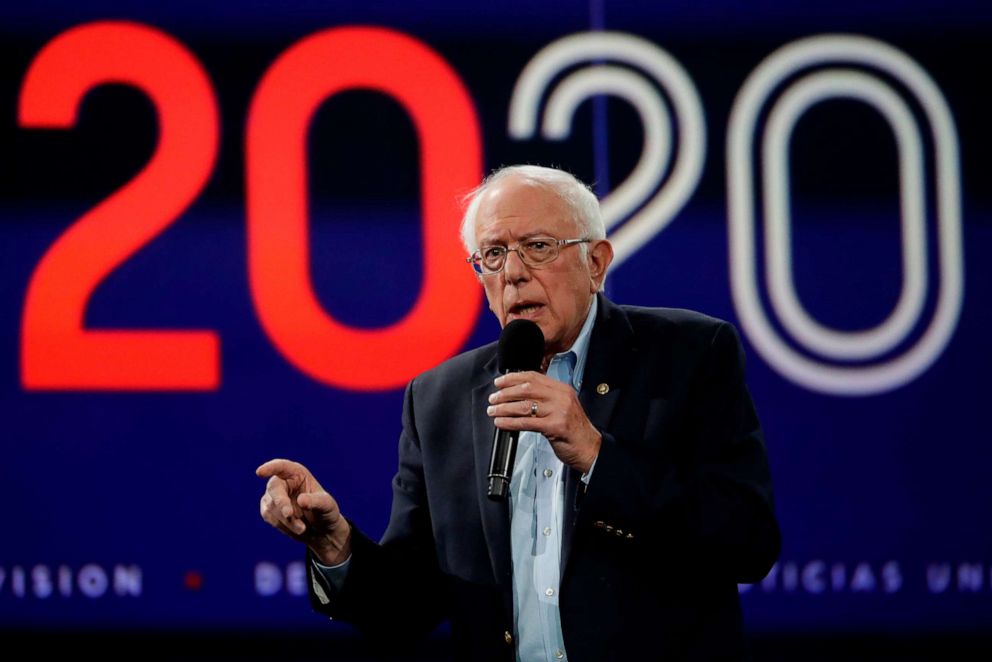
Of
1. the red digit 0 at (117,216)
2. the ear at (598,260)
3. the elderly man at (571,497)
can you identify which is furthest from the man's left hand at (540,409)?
the red digit 0 at (117,216)

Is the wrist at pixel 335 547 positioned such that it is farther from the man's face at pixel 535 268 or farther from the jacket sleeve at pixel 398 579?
the man's face at pixel 535 268

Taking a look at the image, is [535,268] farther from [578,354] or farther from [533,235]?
[578,354]

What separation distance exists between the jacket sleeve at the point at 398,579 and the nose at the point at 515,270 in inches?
16.5

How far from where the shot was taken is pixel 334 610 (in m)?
1.94

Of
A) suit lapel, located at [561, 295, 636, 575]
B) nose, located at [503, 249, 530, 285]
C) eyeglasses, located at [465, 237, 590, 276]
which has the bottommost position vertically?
suit lapel, located at [561, 295, 636, 575]

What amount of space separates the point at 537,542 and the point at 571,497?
0.12 meters

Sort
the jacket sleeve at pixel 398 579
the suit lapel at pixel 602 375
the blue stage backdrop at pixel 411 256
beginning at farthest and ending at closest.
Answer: the blue stage backdrop at pixel 411 256 → the jacket sleeve at pixel 398 579 → the suit lapel at pixel 602 375

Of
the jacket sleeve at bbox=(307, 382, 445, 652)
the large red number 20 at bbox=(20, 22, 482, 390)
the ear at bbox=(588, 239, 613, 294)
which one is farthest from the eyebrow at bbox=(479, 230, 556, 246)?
the large red number 20 at bbox=(20, 22, 482, 390)

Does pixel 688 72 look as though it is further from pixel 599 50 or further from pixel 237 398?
pixel 237 398

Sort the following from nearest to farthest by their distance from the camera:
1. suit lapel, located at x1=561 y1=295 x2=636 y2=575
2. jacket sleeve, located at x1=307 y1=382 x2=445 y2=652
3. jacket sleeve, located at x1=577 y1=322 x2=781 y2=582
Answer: jacket sleeve, located at x1=577 y1=322 x2=781 y2=582 < suit lapel, located at x1=561 y1=295 x2=636 y2=575 < jacket sleeve, located at x1=307 y1=382 x2=445 y2=652

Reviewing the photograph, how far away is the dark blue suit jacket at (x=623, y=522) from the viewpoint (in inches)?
69.1

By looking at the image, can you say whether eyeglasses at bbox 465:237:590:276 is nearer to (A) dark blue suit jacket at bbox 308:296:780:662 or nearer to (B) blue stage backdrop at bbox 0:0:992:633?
(A) dark blue suit jacket at bbox 308:296:780:662

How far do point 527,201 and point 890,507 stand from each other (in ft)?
5.96

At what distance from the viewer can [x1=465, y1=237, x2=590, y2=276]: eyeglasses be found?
1.93 metres
